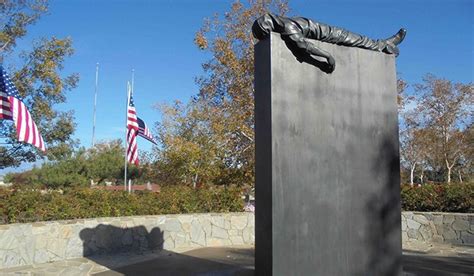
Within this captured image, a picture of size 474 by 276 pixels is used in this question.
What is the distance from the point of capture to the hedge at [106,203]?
853 cm

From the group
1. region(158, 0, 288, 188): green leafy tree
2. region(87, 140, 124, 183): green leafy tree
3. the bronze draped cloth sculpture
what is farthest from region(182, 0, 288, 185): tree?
region(87, 140, 124, 183): green leafy tree

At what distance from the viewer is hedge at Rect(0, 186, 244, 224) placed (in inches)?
336

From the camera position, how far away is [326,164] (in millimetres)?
4953

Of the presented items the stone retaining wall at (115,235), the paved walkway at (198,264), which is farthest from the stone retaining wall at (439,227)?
the stone retaining wall at (115,235)

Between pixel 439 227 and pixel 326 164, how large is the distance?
26.0 ft

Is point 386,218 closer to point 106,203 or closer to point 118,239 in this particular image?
point 118,239

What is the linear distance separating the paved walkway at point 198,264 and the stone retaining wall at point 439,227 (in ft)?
3.34

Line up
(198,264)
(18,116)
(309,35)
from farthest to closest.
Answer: (18,116) < (198,264) < (309,35)

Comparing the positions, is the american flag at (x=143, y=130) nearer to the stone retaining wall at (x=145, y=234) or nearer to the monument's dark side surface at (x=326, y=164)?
the stone retaining wall at (x=145, y=234)

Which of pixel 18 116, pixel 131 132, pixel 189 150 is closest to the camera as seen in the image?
pixel 18 116

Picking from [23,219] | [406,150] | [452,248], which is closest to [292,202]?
[23,219]

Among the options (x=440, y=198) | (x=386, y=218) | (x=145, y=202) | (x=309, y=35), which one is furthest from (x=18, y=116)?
(x=440, y=198)

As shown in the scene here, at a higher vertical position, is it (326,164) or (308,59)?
(308,59)

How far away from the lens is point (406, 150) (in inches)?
1403
